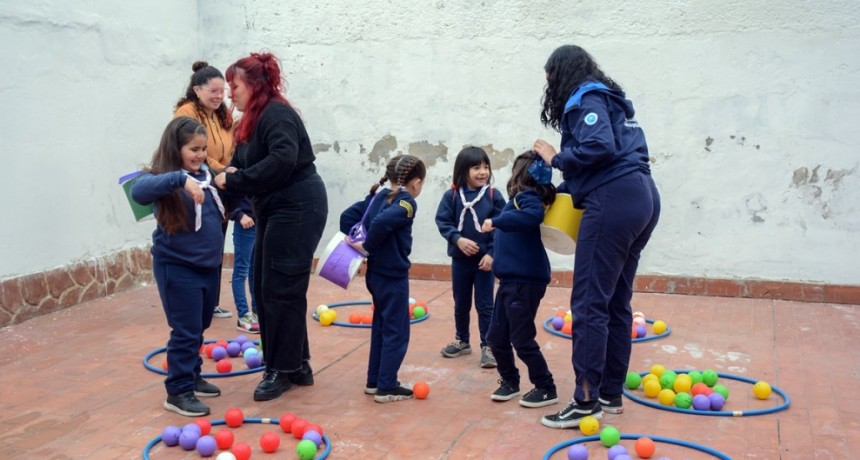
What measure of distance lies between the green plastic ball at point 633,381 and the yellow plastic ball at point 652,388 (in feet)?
0.43

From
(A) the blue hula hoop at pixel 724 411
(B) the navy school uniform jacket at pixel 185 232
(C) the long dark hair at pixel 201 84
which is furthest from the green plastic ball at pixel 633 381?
(C) the long dark hair at pixel 201 84

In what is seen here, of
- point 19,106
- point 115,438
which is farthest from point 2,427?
point 19,106

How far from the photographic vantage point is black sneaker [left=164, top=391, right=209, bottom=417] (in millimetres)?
4949

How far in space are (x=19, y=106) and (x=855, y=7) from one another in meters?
7.31

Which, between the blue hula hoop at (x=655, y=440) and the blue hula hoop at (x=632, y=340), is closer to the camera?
the blue hula hoop at (x=655, y=440)

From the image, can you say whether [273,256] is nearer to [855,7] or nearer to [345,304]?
[345,304]

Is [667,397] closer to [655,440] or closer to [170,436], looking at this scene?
[655,440]

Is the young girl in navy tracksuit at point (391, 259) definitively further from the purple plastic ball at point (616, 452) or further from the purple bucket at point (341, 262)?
the purple plastic ball at point (616, 452)

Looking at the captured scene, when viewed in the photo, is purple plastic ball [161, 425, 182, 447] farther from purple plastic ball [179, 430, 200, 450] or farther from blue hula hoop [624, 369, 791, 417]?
blue hula hoop [624, 369, 791, 417]

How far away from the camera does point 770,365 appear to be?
237 inches

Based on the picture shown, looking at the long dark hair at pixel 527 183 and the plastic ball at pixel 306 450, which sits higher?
the long dark hair at pixel 527 183

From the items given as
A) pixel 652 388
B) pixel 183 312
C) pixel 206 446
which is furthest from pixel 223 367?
pixel 652 388

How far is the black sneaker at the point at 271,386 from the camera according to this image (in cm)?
527

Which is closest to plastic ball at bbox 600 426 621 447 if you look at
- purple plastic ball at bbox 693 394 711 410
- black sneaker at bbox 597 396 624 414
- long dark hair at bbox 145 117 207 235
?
black sneaker at bbox 597 396 624 414
